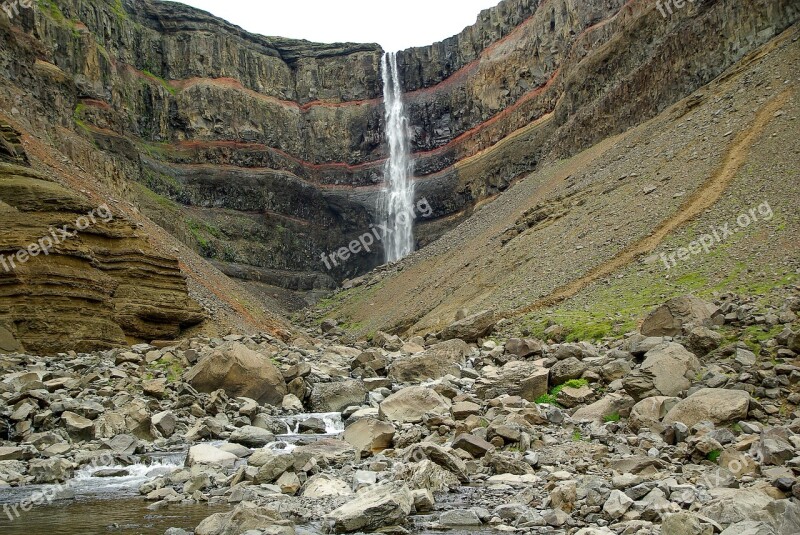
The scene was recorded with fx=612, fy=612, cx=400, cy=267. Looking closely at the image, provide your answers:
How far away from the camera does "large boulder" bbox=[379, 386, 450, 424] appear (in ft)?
52.3

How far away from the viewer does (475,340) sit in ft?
97.1

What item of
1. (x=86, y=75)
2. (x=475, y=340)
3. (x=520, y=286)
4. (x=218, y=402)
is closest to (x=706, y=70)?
(x=520, y=286)

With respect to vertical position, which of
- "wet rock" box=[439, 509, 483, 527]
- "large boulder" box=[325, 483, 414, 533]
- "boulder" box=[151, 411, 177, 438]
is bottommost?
"wet rock" box=[439, 509, 483, 527]

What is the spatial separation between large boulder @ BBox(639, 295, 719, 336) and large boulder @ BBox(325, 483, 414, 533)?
40.1ft

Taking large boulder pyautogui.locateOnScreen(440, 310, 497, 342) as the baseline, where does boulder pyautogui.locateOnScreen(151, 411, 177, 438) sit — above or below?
below

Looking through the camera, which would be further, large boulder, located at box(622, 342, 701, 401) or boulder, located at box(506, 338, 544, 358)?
boulder, located at box(506, 338, 544, 358)

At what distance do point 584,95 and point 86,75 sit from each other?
54.5 metres

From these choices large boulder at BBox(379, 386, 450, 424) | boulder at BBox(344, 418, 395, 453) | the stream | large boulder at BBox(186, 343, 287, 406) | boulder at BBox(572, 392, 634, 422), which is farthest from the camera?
large boulder at BBox(186, 343, 287, 406)

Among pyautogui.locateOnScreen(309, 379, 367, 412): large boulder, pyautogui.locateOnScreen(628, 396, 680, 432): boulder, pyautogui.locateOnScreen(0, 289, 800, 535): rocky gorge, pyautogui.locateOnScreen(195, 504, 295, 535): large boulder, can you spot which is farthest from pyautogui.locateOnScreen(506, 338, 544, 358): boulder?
pyautogui.locateOnScreen(195, 504, 295, 535): large boulder

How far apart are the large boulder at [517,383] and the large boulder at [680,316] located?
3.86 m

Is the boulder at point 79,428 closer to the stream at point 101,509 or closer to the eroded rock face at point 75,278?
the stream at point 101,509

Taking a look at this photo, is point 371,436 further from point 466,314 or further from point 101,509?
point 466,314

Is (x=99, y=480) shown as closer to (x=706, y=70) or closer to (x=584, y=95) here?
(x=706, y=70)

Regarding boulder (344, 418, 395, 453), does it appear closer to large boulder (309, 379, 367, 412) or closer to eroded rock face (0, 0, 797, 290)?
large boulder (309, 379, 367, 412)
